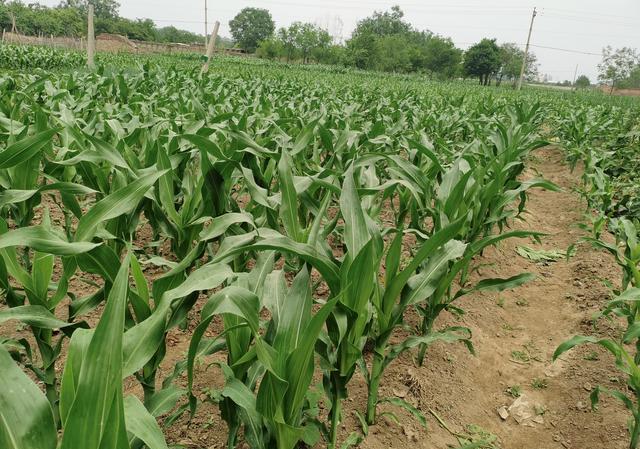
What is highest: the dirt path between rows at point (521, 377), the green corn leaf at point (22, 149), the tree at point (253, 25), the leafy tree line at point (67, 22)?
the tree at point (253, 25)

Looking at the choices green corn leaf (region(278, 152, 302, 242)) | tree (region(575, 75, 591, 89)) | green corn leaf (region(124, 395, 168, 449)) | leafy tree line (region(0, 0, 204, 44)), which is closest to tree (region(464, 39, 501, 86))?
tree (region(575, 75, 591, 89))

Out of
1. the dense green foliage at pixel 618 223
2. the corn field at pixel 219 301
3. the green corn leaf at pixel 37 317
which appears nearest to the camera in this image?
the corn field at pixel 219 301

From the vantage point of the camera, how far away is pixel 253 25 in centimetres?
9069

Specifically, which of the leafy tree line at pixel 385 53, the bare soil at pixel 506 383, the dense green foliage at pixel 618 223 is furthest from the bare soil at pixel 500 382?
the leafy tree line at pixel 385 53

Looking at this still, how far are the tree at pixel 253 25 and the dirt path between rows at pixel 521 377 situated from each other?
302 feet

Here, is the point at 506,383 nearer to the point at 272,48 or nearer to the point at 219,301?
the point at 219,301

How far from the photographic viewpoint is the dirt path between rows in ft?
6.75

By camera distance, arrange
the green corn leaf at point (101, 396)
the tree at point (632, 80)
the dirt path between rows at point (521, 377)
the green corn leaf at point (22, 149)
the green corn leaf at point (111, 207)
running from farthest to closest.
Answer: the tree at point (632, 80)
the dirt path between rows at point (521, 377)
the green corn leaf at point (22, 149)
the green corn leaf at point (111, 207)
the green corn leaf at point (101, 396)

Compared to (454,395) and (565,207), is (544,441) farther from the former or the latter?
(565,207)

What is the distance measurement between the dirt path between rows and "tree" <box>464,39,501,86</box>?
206 ft

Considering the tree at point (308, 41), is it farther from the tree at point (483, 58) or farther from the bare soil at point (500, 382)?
the bare soil at point (500, 382)

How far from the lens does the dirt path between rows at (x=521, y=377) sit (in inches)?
81.0

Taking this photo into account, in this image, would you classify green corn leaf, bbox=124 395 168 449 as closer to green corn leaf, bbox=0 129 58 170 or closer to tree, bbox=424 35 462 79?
green corn leaf, bbox=0 129 58 170

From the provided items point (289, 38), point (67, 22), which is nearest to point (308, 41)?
point (289, 38)
